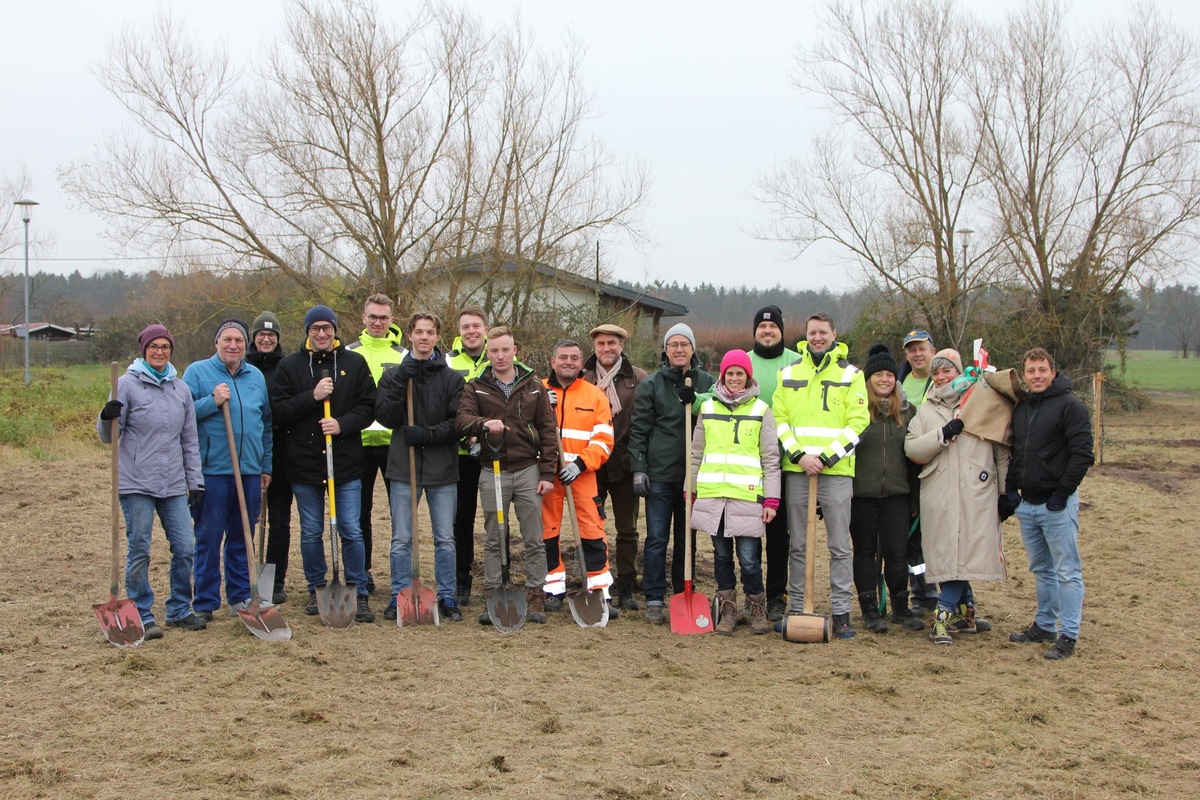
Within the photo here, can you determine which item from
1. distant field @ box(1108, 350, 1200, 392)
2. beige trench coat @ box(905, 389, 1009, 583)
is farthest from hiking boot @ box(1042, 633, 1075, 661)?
distant field @ box(1108, 350, 1200, 392)

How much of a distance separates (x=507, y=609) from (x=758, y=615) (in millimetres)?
1553

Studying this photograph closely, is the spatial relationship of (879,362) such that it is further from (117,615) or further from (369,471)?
(117,615)

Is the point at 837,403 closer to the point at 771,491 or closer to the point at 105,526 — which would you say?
the point at 771,491

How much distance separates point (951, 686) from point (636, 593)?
253 cm

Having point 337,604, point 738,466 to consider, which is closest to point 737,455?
point 738,466

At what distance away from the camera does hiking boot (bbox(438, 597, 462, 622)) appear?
604cm

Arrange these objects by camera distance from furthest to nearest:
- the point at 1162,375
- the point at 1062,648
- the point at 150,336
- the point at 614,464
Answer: the point at 1162,375 < the point at 614,464 < the point at 150,336 < the point at 1062,648

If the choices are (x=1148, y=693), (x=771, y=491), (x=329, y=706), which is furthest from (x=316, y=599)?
(x=1148, y=693)

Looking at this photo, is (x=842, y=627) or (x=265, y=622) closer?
(x=265, y=622)

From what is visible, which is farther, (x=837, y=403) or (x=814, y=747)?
(x=837, y=403)

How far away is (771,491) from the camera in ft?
18.6

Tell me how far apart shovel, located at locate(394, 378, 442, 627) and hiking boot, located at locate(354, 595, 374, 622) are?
0.19 meters

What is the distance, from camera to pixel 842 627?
18.7 feet

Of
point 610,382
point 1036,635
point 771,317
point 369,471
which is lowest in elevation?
point 1036,635
